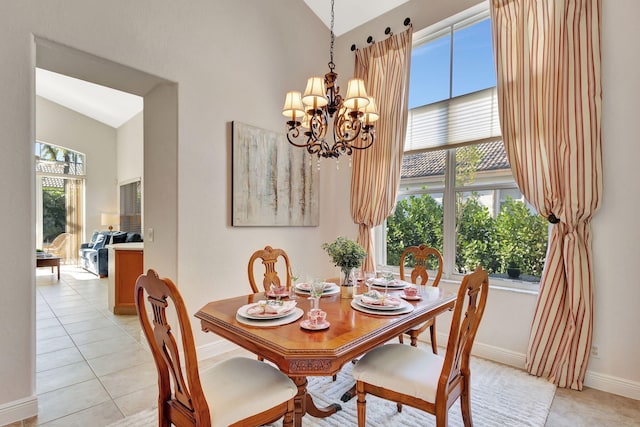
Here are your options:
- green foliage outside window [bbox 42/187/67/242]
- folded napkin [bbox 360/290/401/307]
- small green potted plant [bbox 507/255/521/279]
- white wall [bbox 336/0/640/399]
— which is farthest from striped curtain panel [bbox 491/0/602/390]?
green foliage outside window [bbox 42/187/67/242]

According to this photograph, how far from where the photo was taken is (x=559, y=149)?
2521mm

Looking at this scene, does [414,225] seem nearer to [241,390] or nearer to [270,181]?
[270,181]

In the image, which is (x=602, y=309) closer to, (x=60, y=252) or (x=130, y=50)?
(x=130, y=50)

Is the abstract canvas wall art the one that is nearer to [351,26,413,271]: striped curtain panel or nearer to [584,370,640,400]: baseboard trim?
[351,26,413,271]: striped curtain panel

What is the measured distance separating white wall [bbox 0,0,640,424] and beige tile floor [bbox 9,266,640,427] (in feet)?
0.77

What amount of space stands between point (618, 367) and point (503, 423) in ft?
3.75

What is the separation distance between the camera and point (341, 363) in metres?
1.36

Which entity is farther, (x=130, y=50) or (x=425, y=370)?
(x=130, y=50)

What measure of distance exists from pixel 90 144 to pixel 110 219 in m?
2.18

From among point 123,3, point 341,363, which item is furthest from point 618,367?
point 123,3

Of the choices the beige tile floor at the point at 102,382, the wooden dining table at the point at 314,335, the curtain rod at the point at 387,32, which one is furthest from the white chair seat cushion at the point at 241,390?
the curtain rod at the point at 387,32

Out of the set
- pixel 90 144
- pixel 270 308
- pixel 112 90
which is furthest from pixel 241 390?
pixel 90 144

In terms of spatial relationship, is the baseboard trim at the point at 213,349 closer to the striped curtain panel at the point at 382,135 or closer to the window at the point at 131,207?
the striped curtain panel at the point at 382,135

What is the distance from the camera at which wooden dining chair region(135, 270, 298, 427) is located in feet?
4.09
